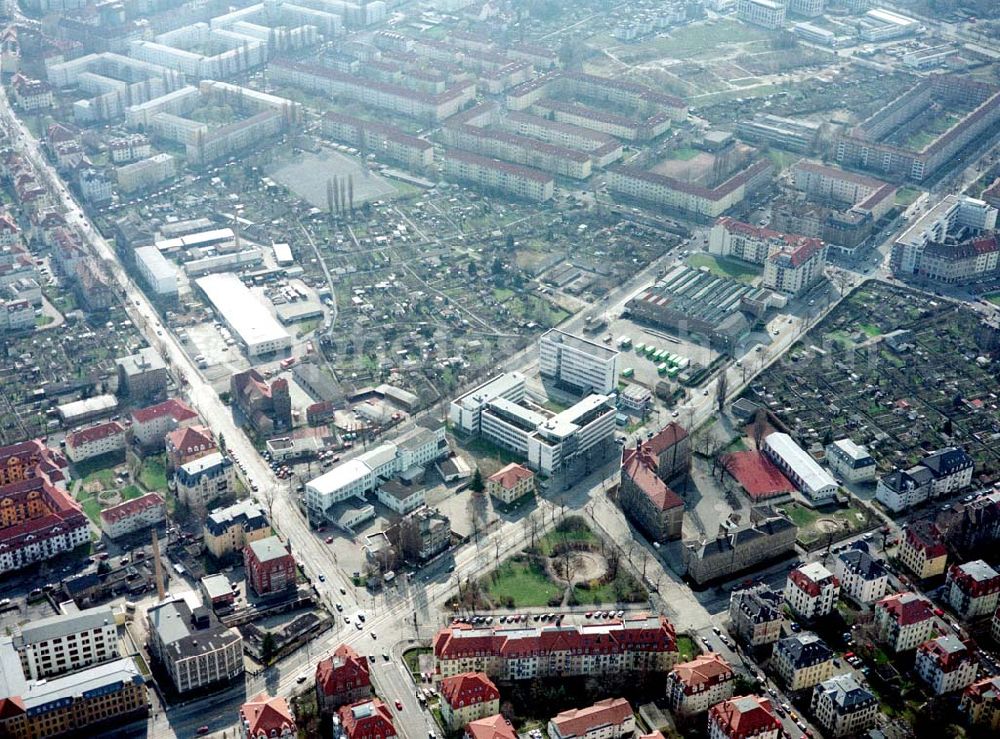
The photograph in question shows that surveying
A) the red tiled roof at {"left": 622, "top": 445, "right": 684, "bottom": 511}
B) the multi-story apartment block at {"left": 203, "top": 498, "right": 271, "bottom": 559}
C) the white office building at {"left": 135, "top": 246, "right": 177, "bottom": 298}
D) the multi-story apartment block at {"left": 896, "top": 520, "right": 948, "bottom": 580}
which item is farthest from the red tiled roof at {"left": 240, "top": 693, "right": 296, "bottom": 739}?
the white office building at {"left": 135, "top": 246, "right": 177, "bottom": 298}

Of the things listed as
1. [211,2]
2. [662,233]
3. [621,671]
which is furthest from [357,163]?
[621,671]

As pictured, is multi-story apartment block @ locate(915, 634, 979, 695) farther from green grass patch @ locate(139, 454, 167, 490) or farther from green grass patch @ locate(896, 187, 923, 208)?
green grass patch @ locate(896, 187, 923, 208)

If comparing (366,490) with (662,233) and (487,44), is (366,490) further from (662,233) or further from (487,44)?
(487,44)

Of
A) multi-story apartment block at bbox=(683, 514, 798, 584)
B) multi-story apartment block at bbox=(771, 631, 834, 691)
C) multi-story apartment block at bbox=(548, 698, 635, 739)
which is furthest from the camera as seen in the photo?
multi-story apartment block at bbox=(683, 514, 798, 584)

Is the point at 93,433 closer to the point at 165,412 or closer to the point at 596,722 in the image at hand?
the point at 165,412

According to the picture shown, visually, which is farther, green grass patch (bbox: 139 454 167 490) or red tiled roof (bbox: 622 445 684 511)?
green grass patch (bbox: 139 454 167 490)

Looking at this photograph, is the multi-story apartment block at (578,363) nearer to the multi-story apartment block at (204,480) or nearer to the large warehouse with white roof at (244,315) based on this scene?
the large warehouse with white roof at (244,315)

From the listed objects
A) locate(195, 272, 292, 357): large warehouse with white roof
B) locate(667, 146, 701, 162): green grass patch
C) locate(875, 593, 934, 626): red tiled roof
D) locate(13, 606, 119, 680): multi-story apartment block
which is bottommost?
locate(667, 146, 701, 162): green grass patch
